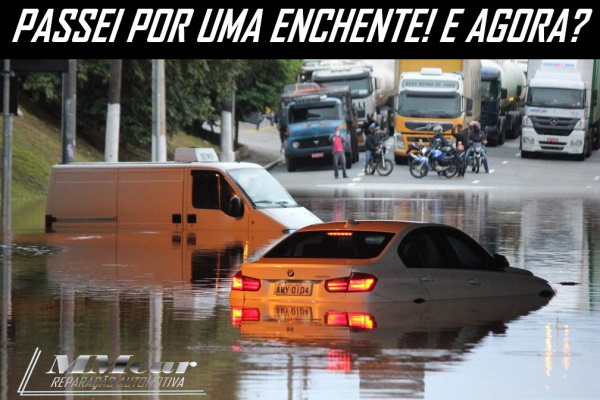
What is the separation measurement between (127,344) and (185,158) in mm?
13982

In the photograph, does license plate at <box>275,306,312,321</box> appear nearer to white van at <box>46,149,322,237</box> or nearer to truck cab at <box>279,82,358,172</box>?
white van at <box>46,149,322,237</box>

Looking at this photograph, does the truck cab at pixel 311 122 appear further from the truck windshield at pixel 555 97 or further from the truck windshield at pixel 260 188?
the truck windshield at pixel 260 188

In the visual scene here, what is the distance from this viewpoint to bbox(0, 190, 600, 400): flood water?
34.7 ft

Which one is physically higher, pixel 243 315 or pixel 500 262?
pixel 500 262

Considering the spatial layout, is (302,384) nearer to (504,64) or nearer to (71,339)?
(71,339)

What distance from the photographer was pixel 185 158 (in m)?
26.8

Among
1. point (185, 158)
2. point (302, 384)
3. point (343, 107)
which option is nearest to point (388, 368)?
point (302, 384)

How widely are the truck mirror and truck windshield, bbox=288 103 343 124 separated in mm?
35258

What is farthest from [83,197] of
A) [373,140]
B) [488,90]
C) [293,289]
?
[488,90]

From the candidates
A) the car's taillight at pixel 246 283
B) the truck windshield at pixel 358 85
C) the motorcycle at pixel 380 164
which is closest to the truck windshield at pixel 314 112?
the motorcycle at pixel 380 164

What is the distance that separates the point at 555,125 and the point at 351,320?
168ft

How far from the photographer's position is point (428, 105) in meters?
60.5

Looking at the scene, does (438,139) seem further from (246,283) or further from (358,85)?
(246,283)

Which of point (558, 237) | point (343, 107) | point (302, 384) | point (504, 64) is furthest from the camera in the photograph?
point (504, 64)
